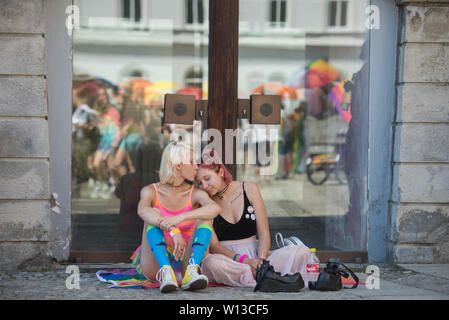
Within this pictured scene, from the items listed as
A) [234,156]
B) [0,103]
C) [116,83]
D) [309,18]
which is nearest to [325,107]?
[309,18]

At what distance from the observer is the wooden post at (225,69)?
562 centimetres

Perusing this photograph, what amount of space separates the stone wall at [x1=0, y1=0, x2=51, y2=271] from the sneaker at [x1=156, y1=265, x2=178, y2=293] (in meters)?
1.48

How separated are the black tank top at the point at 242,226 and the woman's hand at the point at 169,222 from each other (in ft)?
1.80

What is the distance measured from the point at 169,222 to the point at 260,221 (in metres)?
0.80

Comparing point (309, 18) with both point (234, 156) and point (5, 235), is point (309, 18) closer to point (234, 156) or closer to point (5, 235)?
point (234, 156)

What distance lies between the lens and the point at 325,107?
667 cm

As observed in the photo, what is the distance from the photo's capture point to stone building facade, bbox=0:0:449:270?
5.27 metres

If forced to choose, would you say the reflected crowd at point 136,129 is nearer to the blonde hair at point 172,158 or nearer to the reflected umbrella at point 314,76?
the reflected umbrella at point 314,76

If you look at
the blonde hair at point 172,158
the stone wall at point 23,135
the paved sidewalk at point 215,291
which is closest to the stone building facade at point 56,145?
the stone wall at point 23,135

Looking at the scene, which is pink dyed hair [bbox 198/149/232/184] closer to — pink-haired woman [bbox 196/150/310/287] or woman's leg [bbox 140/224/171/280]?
pink-haired woman [bbox 196/150/310/287]

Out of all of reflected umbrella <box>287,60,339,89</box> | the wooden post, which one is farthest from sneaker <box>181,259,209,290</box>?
reflected umbrella <box>287,60,339,89</box>

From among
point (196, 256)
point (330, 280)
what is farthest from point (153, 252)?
point (330, 280)

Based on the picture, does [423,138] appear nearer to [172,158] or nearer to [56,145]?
[172,158]

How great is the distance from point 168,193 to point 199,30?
188cm
